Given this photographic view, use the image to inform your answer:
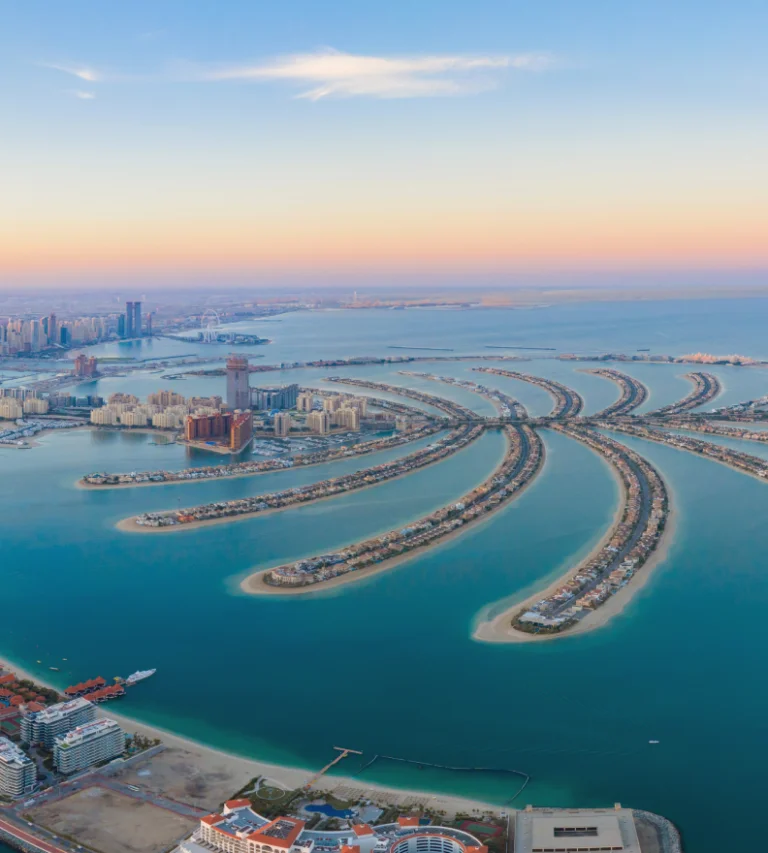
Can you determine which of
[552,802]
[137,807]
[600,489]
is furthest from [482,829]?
[600,489]

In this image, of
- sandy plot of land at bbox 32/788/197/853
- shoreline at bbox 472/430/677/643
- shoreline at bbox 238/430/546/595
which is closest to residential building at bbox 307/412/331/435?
shoreline at bbox 238/430/546/595

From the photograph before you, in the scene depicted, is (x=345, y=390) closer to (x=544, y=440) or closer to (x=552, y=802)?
(x=544, y=440)

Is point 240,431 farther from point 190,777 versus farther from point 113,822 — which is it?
point 113,822

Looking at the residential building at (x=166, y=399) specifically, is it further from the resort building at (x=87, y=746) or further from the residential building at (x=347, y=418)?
the resort building at (x=87, y=746)

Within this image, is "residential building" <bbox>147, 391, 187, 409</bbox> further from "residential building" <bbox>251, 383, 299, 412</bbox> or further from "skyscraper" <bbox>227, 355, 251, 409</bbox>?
"residential building" <bbox>251, 383, 299, 412</bbox>

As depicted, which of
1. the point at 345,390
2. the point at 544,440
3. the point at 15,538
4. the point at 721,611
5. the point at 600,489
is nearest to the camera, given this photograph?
the point at 721,611

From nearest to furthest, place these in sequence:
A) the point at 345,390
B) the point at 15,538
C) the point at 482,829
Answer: the point at 482,829 < the point at 15,538 < the point at 345,390
